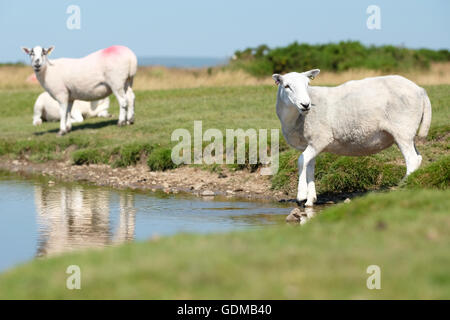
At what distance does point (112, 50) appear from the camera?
19391 millimetres

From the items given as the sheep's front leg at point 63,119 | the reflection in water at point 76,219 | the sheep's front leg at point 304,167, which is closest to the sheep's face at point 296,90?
the sheep's front leg at point 304,167

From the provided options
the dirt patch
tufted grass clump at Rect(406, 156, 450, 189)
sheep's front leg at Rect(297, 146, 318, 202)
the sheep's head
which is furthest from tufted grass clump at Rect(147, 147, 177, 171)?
tufted grass clump at Rect(406, 156, 450, 189)

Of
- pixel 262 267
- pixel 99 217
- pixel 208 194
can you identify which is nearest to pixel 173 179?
pixel 208 194

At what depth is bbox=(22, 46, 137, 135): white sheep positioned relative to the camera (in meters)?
19.2

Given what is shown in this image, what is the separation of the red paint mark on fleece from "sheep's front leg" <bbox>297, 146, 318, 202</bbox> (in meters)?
9.36

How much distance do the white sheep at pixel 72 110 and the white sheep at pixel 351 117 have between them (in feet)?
38.9

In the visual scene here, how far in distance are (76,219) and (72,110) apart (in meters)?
11.8

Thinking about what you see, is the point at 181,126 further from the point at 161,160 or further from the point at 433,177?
the point at 433,177

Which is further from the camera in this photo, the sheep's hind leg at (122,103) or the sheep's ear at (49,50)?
the sheep's hind leg at (122,103)

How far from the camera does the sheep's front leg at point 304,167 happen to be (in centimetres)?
1107

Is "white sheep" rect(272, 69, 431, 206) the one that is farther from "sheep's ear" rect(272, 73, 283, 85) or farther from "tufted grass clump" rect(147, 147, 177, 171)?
"tufted grass clump" rect(147, 147, 177, 171)

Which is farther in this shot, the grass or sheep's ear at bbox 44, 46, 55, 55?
sheep's ear at bbox 44, 46, 55, 55

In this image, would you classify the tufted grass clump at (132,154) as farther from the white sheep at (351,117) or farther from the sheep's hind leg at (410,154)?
the sheep's hind leg at (410,154)
